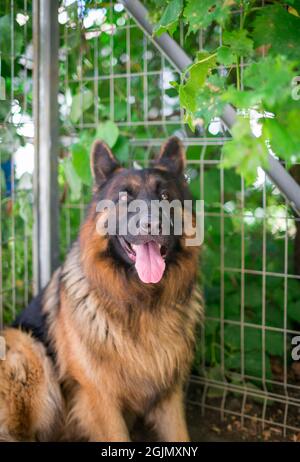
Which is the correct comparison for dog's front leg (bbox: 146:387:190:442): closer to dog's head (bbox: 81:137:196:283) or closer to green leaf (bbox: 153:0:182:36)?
dog's head (bbox: 81:137:196:283)

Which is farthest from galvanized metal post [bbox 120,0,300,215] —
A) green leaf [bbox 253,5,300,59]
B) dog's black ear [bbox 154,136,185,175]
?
green leaf [bbox 253,5,300,59]

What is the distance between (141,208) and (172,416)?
1159 millimetres

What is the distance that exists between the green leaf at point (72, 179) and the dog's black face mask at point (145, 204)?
60 centimetres

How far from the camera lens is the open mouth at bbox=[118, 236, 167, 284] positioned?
96.3 inches

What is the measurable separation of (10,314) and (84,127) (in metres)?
1.42

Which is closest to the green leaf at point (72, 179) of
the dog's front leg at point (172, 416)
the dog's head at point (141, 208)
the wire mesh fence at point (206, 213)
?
the wire mesh fence at point (206, 213)

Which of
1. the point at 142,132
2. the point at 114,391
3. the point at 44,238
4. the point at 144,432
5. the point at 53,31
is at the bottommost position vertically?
the point at 144,432

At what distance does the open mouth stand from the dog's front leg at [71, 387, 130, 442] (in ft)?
2.21

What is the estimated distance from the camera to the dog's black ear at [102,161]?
275 cm

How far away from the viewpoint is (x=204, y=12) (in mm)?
1758

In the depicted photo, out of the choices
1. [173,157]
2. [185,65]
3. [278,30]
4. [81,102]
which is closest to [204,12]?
[278,30]

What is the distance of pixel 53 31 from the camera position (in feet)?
10.7
